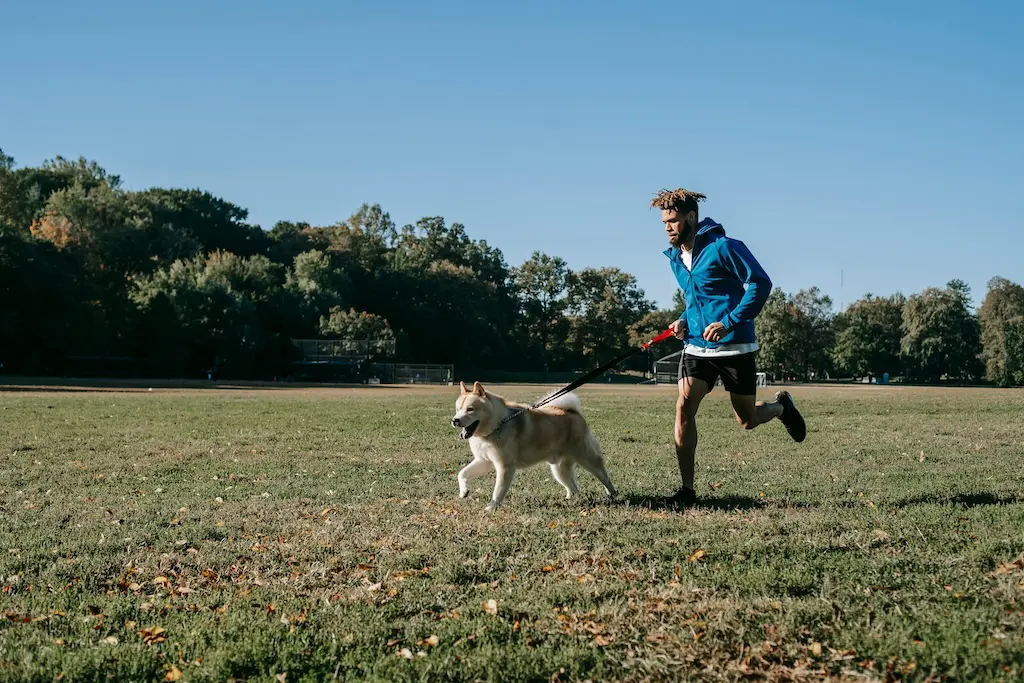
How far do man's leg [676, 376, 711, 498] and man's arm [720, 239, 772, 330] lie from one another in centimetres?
72

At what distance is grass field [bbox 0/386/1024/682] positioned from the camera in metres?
3.98

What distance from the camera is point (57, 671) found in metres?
3.91

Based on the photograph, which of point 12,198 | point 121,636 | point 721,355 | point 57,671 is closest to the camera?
point 57,671

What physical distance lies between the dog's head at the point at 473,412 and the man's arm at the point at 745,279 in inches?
84.3

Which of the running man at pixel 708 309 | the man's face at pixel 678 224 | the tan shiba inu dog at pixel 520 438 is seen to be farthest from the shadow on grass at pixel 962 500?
the man's face at pixel 678 224

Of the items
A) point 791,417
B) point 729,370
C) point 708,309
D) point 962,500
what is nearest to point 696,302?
point 708,309

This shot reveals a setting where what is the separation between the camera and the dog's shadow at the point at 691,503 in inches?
305

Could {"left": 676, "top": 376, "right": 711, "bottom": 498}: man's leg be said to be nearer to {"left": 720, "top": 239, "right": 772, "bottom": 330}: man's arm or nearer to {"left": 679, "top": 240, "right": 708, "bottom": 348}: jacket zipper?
{"left": 679, "top": 240, "right": 708, "bottom": 348}: jacket zipper

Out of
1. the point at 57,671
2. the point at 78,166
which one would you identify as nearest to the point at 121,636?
the point at 57,671

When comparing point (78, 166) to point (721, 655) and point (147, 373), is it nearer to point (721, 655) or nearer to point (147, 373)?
point (147, 373)

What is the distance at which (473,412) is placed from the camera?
315 inches

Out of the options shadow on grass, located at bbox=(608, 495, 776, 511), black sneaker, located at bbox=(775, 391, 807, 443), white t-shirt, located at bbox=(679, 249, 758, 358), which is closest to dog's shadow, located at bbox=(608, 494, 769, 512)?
shadow on grass, located at bbox=(608, 495, 776, 511)

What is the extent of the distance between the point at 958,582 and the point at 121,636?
4.29m

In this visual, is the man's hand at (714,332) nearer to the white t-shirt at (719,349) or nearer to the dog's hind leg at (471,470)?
the white t-shirt at (719,349)
